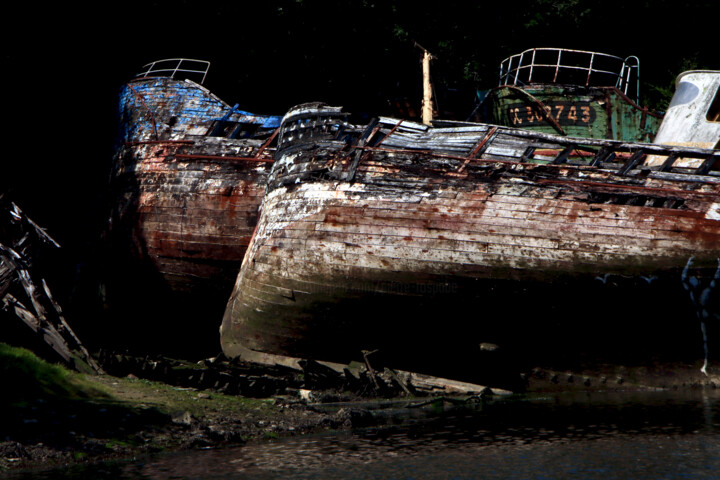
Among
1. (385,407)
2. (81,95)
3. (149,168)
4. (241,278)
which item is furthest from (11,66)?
(385,407)

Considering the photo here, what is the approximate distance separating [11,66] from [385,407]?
1293cm

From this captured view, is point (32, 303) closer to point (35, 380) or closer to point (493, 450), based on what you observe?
point (35, 380)

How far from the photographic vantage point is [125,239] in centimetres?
1302

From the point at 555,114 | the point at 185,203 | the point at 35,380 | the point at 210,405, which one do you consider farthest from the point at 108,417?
the point at 555,114

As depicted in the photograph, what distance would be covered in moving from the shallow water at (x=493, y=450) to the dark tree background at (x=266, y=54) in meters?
7.19

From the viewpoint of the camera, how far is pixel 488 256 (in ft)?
29.4

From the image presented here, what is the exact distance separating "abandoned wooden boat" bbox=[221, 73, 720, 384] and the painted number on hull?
5831 millimetres

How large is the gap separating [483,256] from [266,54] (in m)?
14.4

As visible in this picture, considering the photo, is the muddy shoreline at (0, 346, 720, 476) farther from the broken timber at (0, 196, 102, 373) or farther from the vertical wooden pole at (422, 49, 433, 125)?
the vertical wooden pole at (422, 49, 433, 125)

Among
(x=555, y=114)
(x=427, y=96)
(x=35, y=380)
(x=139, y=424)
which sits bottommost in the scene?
(x=139, y=424)

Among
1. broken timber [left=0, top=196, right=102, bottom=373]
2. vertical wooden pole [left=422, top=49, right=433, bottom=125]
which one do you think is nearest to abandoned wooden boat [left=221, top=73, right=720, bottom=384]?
broken timber [left=0, top=196, right=102, bottom=373]

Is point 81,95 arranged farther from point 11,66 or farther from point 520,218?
point 520,218

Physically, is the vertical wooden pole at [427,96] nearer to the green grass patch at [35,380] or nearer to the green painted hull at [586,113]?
the green painted hull at [586,113]

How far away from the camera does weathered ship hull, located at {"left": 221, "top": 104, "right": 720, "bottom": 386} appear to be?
28.6 feet
